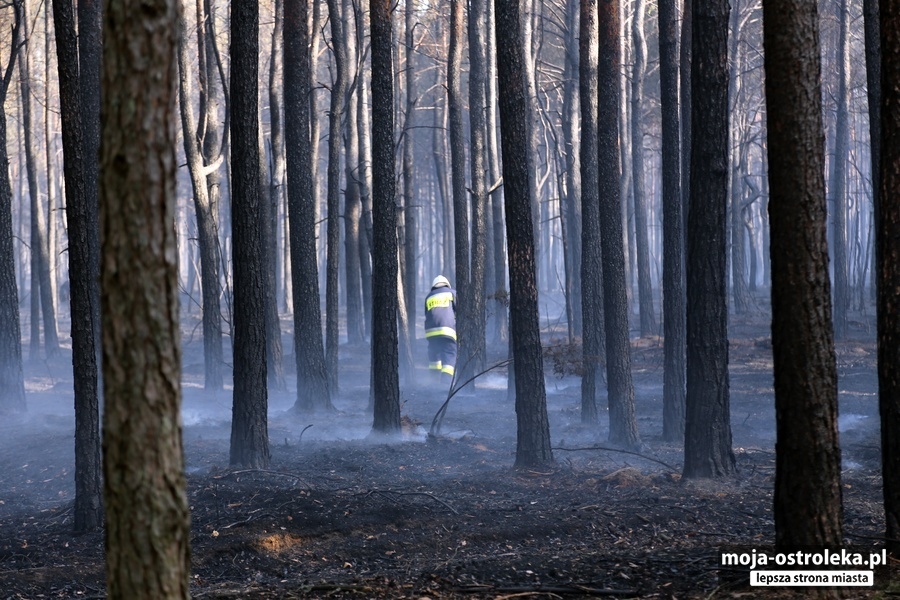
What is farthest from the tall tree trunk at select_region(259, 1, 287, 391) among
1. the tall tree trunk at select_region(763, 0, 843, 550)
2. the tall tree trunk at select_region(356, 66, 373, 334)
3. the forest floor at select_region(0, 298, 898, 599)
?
the tall tree trunk at select_region(763, 0, 843, 550)

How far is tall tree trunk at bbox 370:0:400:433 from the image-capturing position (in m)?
12.1

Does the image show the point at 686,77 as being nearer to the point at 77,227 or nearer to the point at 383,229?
the point at 383,229

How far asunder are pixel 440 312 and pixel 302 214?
12.4 ft

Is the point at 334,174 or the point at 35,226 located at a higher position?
the point at 334,174

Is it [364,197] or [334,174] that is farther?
[364,197]

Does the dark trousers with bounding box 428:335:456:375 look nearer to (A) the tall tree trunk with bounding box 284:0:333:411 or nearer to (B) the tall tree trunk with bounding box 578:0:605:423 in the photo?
(A) the tall tree trunk with bounding box 284:0:333:411

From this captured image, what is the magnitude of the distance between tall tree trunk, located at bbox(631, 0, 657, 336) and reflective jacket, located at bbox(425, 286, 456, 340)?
7.65 m

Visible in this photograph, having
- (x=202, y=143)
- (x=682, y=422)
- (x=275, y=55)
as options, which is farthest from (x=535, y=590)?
(x=275, y=55)

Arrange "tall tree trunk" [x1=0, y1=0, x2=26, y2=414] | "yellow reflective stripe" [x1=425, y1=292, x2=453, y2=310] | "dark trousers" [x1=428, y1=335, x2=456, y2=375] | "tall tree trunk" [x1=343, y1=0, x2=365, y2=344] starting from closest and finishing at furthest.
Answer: "tall tree trunk" [x1=0, y1=0, x2=26, y2=414]
"yellow reflective stripe" [x1=425, y1=292, x2=453, y2=310]
"dark trousers" [x1=428, y1=335, x2=456, y2=375]
"tall tree trunk" [x1=343, y1=0, x2=365, y2=344]

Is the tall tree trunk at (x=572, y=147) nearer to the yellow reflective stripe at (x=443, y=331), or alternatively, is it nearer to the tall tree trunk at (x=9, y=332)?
the yellow reflective stripe at (x=443, y=331)

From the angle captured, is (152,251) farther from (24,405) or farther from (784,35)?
(24,405)

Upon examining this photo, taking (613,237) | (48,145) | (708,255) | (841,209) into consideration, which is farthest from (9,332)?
(841,209)

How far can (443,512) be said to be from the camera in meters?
8.35

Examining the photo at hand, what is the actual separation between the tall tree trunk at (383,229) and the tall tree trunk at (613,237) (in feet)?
9.45
